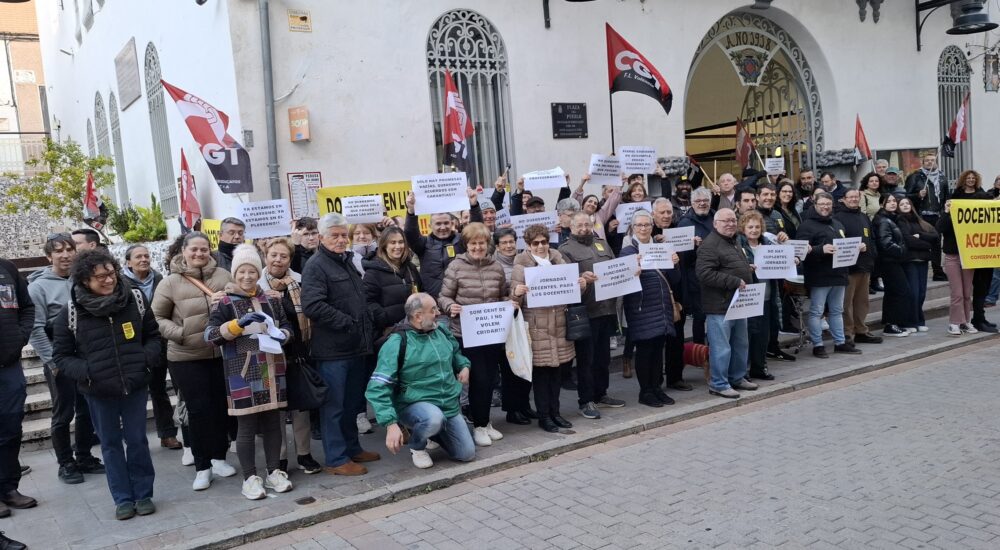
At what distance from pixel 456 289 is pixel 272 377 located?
1677 mm

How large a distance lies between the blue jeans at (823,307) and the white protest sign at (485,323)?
14.6 feet

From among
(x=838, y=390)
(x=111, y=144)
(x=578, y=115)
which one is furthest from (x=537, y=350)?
(x=111, y=144)

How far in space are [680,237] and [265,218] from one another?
4.09 metres

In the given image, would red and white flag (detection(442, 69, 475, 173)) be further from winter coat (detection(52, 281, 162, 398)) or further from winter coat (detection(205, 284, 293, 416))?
winter coat (detection(52, 281, 162, 398))

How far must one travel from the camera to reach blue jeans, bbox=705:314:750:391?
748 centimetres

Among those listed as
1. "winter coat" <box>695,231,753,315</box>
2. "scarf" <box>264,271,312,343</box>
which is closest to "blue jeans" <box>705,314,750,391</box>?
"winter coat" <box>695,231,753,315</box>

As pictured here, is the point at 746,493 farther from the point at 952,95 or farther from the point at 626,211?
the point at 952,95

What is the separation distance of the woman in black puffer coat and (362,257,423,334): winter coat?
5.31 ft

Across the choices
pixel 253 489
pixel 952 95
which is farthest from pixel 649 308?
pixel 952 95

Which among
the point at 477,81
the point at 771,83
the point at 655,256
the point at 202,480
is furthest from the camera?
the point at 771,83

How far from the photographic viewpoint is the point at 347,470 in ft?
19.2

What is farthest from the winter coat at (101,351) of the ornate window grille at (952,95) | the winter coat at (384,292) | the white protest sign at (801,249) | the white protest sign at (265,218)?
the ornate window grille at (952,95)

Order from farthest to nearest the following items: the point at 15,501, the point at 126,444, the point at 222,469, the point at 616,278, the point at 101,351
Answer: the point at 616,278
the point at 222,469
the point at 15,501
the point at 126,444
the point at 101,351

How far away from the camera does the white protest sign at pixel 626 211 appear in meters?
8.56
